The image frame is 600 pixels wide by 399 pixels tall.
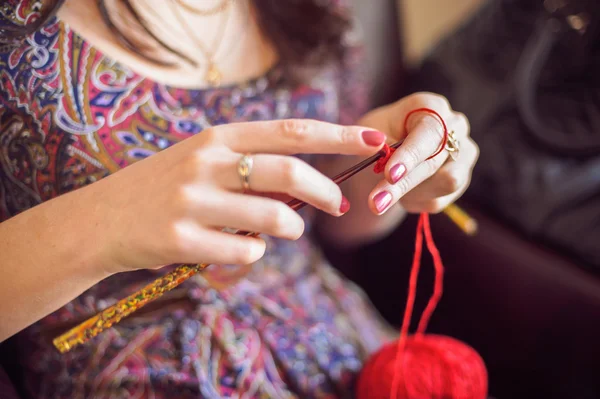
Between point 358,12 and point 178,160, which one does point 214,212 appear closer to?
point 178,160

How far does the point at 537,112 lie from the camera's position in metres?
0.86

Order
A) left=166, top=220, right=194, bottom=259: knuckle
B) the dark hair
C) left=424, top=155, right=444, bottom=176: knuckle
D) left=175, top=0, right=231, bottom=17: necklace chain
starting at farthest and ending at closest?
the dark hair
left=175, top=0, right=231, bottom=17: necklace chain
left=424, top=155, right=444, bottom=176: knuckle
left=166, top=220, right=194, bottom=259: knuckle

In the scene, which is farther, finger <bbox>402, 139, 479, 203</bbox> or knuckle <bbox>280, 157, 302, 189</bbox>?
finger <bbox>402, 139, 479, 203</bbox>

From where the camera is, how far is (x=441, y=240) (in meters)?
0.87

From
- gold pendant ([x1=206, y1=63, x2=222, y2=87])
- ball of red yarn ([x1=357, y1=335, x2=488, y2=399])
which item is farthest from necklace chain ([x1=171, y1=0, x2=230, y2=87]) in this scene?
ball of red yarn ([x1=357, y1=335, x2=488, y2=399])

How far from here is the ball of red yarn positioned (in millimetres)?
570

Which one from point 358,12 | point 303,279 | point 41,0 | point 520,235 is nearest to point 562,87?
point 520,235

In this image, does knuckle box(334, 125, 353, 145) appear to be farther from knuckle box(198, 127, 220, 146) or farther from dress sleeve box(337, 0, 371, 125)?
dress sleeve box(337, 0, 371, 125)

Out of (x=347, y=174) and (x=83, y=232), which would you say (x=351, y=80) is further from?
(x=83, y=232)

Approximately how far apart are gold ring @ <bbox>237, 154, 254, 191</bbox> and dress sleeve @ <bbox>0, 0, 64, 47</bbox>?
0.98 ft

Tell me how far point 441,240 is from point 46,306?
2.16 ft

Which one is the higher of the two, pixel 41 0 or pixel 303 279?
pixel 41 0


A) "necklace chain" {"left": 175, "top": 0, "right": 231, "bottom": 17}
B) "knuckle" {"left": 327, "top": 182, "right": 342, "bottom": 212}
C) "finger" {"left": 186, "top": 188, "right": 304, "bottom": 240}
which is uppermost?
"necklace chain" {"left": 175, "top": 0, "right": 231, "bottom": 17}

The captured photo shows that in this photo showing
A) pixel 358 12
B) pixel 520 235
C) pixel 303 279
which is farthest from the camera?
pixel 358 12
